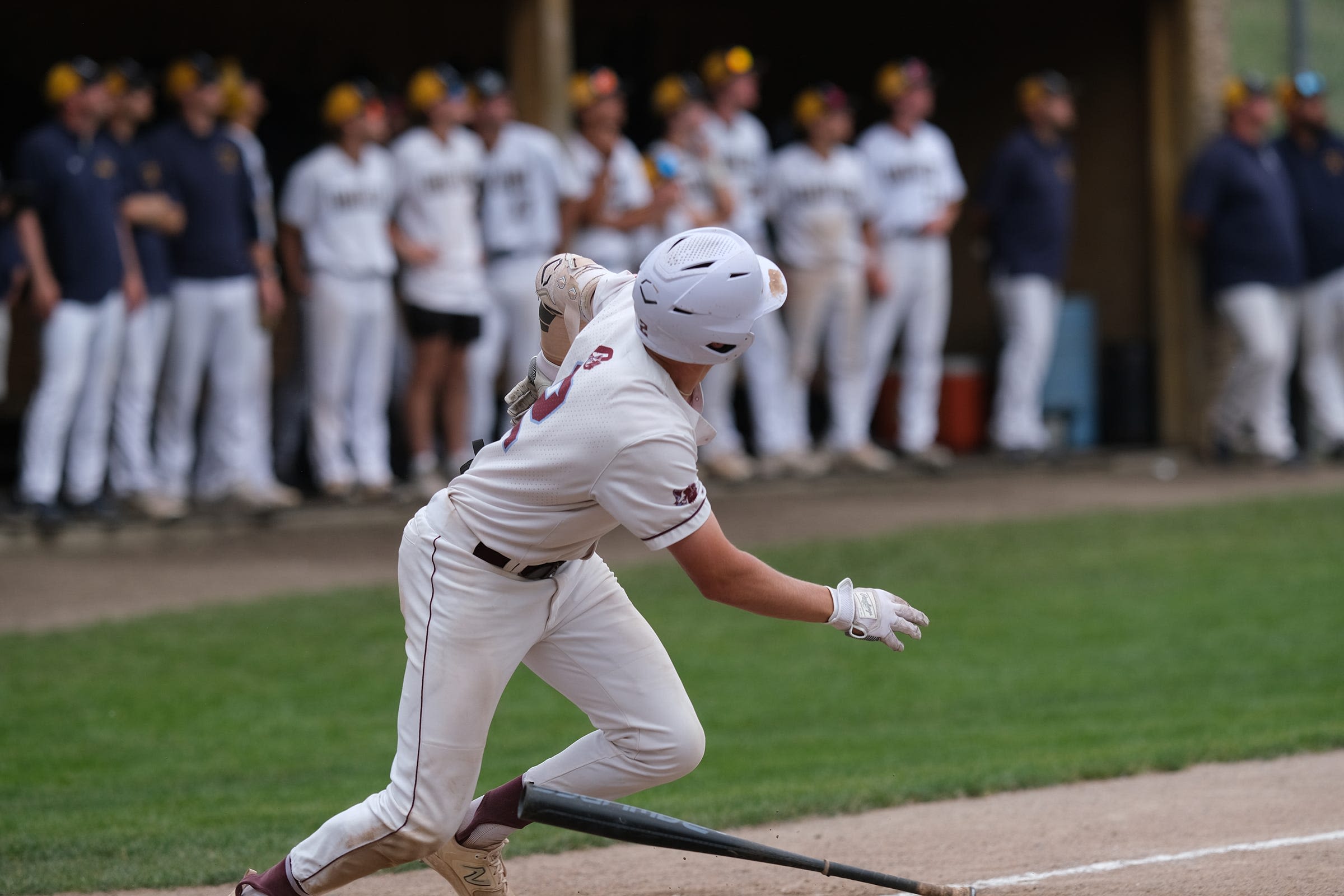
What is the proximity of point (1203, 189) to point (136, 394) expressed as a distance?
25.7ft

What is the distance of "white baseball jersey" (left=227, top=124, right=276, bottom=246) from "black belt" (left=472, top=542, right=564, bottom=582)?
6.44 meters

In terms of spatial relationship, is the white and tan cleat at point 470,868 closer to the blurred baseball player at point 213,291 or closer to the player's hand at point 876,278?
the blurred baseball player at point 213,291

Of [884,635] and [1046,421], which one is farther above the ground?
[884,635]

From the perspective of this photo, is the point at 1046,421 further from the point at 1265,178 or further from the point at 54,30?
the point at 54,30

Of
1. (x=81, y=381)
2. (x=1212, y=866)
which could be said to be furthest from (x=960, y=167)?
(x=1212, y=866)

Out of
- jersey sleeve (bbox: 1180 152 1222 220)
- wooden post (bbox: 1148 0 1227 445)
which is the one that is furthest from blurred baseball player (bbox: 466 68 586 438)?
wooden post (bbox: 1148 0 1227 445)

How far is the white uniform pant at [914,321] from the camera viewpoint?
39.6 ft

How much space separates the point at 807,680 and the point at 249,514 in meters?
3.91

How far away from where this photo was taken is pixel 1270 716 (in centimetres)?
685

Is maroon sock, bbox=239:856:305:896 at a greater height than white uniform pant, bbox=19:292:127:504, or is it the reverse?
white uniform pant, bbox=19:292:127:504

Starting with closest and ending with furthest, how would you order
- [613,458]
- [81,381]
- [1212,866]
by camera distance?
[613,458] → [1212,866] → [81,381]

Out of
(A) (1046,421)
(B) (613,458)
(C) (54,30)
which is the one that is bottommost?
(A) (1046,421)

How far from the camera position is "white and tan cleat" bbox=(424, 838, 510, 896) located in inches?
174

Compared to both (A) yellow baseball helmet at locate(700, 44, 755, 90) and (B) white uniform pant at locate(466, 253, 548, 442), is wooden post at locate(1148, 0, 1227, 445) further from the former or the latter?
(B) white uniform pant at locate(466, 253, 548, 442)
